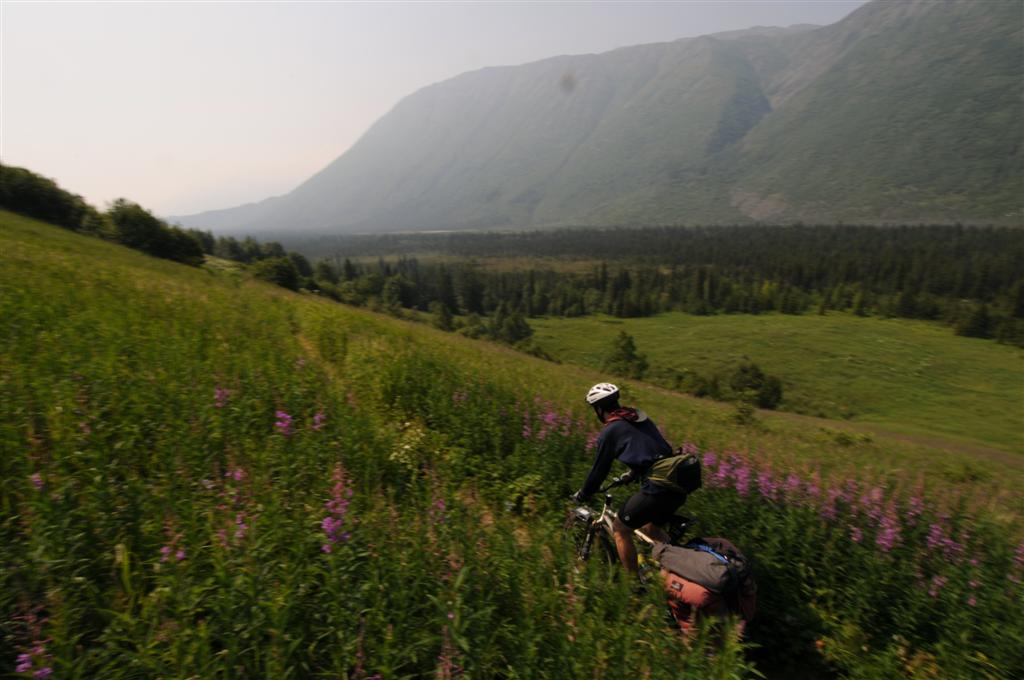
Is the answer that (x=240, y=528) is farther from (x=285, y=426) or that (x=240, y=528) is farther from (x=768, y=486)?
(x=768, y=486)

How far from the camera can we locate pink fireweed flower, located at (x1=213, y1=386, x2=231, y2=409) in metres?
6.02

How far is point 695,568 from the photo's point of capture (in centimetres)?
406

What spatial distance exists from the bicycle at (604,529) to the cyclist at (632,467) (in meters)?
0.12

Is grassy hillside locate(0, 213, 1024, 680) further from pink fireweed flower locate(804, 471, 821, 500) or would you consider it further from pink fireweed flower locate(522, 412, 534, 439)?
pink fireweed flower locate(522, 412, 534, 439)

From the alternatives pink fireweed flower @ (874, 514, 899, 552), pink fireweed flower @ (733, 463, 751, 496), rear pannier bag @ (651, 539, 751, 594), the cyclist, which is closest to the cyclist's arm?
the cyclist

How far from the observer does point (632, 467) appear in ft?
15.4

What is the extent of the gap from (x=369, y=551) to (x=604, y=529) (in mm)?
2598

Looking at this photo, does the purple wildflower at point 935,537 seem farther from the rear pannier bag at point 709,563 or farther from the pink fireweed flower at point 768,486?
the rear pannier bag at point 709,563

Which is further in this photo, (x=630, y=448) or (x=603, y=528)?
(x=603, y=528)

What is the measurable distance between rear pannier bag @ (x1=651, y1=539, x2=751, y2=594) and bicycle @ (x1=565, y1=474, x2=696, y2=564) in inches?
14.4

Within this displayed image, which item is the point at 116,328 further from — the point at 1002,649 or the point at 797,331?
the point at 797,331

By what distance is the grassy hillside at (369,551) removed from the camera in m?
2.98

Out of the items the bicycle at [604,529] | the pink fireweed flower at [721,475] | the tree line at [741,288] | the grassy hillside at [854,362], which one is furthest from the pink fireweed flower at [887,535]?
the tree line at [741,288]

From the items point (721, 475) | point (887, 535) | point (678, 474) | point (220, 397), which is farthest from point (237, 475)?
point (887, 535)
